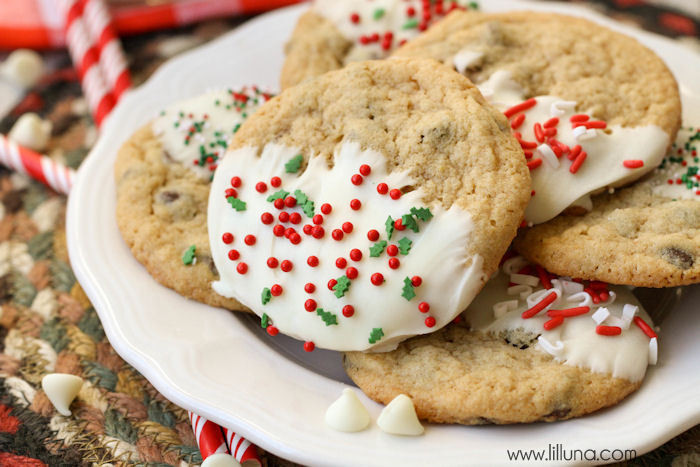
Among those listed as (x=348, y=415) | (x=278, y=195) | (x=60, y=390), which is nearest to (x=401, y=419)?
(x=348, y=415)

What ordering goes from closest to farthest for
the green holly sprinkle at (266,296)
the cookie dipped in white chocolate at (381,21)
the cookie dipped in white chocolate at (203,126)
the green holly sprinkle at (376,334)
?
the green holly sprinkle at (376,334) < the green holly sprinkle at (266,296) < the cookie dipped in white chocolate at (203,126) < the cookie dipped in white chocolate at (381,21)

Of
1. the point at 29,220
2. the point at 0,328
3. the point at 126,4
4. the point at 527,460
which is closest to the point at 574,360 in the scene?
the point at 527,460

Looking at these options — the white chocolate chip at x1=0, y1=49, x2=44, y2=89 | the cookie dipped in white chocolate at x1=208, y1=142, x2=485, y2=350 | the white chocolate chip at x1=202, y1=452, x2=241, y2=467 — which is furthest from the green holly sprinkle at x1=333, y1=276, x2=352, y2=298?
the white chocolate chip at x1=0, y1=49, x2=44, y2=89

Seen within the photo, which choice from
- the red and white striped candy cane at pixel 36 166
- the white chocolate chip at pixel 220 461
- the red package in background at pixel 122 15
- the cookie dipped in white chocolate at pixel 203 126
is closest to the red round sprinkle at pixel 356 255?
the white chocolate chip at pixel 220 461

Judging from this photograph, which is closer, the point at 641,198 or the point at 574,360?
the point at 574,360

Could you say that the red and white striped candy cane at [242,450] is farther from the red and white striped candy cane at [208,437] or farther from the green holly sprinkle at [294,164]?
the green holly sprinkle at [294,164]

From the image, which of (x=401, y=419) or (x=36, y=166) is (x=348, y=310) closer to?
(x=401, y=419)

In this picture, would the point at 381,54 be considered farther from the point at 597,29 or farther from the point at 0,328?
the point at 0,328
